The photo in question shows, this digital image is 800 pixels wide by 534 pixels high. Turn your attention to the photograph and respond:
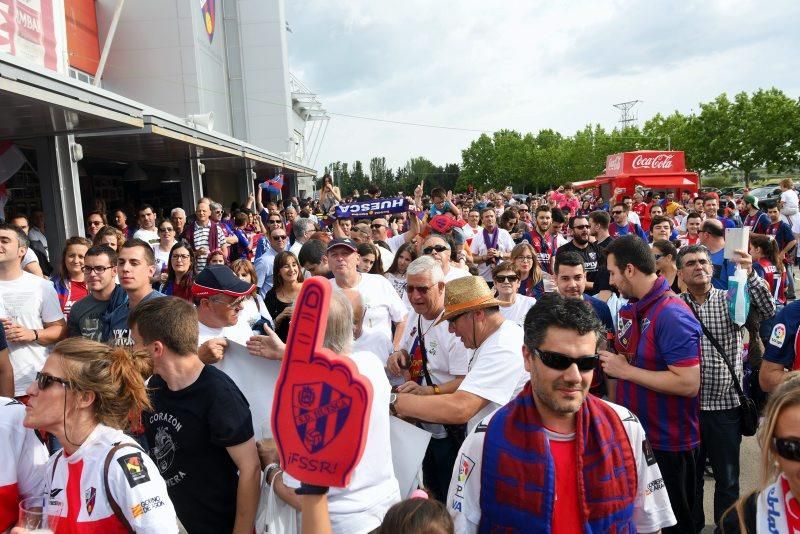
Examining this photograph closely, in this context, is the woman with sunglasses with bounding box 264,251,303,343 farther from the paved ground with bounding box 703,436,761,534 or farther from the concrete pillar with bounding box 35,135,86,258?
the concrete pillar with bounding box 35,135,86,258

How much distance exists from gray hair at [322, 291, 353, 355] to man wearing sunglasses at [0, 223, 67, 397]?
3263mm

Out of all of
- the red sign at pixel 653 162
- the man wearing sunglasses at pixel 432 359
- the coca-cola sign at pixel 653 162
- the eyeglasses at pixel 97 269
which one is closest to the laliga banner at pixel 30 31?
the eyeglasses at pixel 97 269

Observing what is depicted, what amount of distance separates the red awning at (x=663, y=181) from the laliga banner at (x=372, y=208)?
81.9ft

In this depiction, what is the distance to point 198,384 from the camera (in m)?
2.58

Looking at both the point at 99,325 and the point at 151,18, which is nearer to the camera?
the point at 99,325

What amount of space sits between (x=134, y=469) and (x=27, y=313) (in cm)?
307

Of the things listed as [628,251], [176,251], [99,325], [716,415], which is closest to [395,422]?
[628,251]

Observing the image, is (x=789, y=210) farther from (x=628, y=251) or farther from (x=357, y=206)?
(x=628, y=251)

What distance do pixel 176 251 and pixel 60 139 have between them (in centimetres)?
432

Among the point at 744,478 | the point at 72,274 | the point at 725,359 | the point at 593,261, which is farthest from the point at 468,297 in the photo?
the point at 593,261

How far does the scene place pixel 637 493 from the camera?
7.23 ft

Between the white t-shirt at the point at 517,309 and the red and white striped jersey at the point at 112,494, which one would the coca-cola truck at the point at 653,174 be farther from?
the red and white striped jersey at the point at 112,494

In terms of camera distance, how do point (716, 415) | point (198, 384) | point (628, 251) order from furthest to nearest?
point (716, 415) < point (628, 251) < point (198, 384)

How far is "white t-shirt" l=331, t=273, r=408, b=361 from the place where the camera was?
4.74 metres
